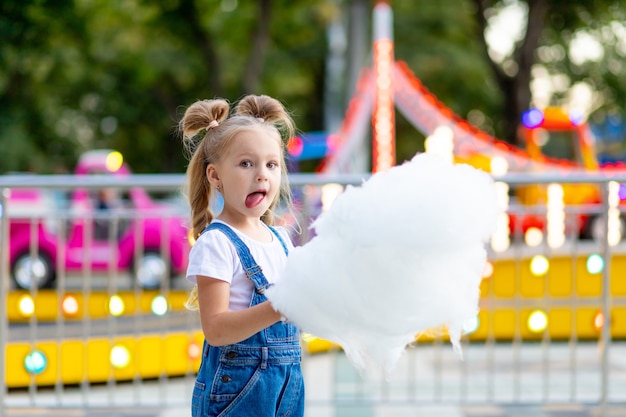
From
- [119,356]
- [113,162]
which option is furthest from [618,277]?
[113,162]

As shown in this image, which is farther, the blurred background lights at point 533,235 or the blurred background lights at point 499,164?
the blurred background lights at point 499,164

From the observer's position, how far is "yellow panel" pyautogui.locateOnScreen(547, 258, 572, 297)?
705 centimetres

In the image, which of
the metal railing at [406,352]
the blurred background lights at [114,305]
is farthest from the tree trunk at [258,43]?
the blurred background lights at [114,305]

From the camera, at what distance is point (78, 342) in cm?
545

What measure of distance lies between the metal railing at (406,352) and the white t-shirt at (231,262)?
2.04m

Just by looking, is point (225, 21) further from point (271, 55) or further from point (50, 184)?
point (50, 184)

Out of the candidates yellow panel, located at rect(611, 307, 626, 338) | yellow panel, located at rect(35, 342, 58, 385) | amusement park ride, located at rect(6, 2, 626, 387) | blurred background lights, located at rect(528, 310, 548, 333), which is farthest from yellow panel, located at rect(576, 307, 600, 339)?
yellow panel, located at rect(35, 342, 58, 385)

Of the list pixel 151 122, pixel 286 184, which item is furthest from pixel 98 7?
pixel 286 184

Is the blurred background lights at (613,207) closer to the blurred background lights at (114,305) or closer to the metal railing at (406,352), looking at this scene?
the metal railing at (406,352)

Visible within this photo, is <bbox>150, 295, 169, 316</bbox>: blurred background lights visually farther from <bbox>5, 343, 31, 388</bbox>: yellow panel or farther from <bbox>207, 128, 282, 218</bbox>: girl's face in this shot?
<bbox>207, 128, 282, 218</bbox>: girl's face

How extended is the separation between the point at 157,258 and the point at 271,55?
44.4ft

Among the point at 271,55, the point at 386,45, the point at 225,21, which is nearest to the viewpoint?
the point at 386,45

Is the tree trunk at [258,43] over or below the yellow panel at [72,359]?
over

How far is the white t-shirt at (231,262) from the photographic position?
6.66ft
